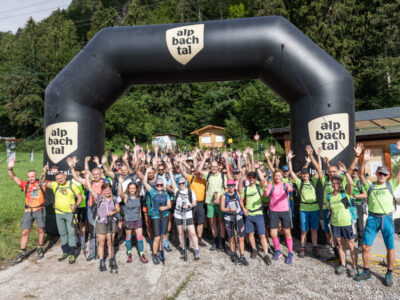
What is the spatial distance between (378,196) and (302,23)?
28.1 metres

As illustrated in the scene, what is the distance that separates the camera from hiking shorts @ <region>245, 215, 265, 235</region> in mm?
5430

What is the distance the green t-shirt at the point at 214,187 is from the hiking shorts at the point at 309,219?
183cm

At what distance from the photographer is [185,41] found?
6.64 m

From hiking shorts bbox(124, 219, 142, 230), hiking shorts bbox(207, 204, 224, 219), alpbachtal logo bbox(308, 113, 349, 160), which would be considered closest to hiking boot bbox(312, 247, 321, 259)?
alpbachtal logo bbox(308, 113, 349, 160)

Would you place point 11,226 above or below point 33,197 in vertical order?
below

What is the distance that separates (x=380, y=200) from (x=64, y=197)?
6.28 metres

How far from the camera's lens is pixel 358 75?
84.7 feet

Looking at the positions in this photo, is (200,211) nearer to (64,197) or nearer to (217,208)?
(217,208)

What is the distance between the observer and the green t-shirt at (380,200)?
445 cm

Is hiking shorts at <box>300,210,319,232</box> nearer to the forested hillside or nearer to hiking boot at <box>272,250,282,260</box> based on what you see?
hiking boot at <box>272,250,282,260</box>

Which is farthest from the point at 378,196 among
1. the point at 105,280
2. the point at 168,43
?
the point at 168,43

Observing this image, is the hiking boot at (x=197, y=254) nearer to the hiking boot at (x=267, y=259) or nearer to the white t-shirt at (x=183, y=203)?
the white t-shirt at (x=183, y=203)

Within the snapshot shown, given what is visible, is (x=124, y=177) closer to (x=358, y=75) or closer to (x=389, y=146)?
(x=389, y=146)

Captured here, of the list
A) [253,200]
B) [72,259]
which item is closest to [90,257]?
[72,259]
